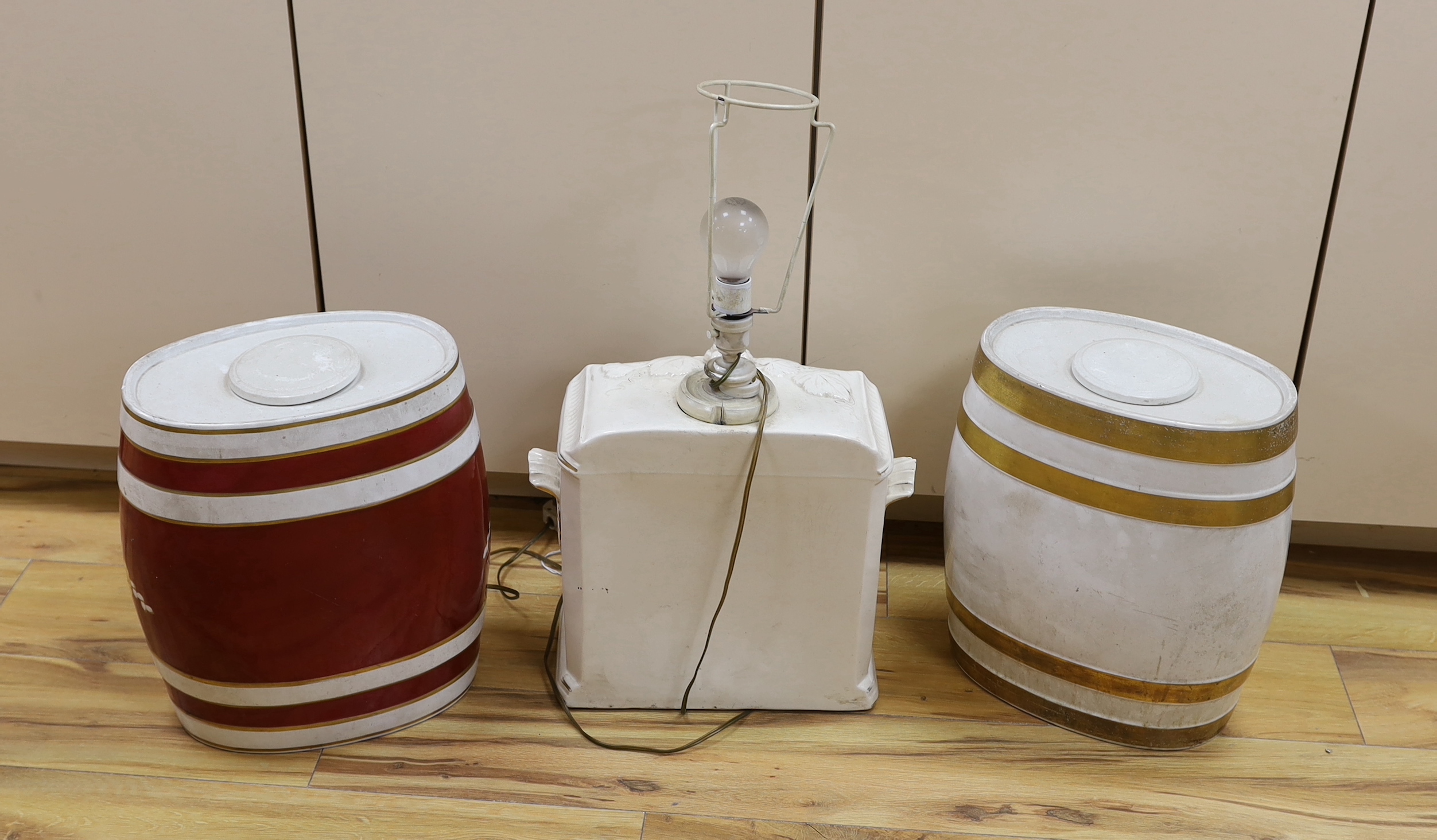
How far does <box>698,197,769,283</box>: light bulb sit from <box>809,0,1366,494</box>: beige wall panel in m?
0.30

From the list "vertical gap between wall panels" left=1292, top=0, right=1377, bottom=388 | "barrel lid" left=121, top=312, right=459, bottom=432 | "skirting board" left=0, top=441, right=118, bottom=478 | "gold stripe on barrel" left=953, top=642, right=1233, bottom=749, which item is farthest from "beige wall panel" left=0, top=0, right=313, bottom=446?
"vertical gap between wall panels" left=1292, top=0, right=1377, bottom=388

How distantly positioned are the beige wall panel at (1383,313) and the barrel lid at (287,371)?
110cm

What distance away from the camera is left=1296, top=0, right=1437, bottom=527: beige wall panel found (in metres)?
1.32

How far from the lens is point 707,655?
1307 millimetres

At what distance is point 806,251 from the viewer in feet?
4.77

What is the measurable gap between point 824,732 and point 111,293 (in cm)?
112

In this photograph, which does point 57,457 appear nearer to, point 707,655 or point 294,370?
point 294,370

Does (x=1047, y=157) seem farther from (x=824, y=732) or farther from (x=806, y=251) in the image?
(x=824, y=732)

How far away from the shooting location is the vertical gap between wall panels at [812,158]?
133cm

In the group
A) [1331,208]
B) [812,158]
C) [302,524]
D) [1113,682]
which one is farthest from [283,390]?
[1331,208]

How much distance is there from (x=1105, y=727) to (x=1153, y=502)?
299 millimetres

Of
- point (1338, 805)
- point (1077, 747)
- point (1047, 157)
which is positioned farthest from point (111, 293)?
point (1338, 805)

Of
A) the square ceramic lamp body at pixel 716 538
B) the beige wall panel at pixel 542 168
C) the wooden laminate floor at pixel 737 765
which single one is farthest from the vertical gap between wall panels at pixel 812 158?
the wooden laminate floor at pixel 737 765

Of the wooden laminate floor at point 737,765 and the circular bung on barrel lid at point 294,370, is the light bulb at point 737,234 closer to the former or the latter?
the circular bung on barrel lid at point 294,370
